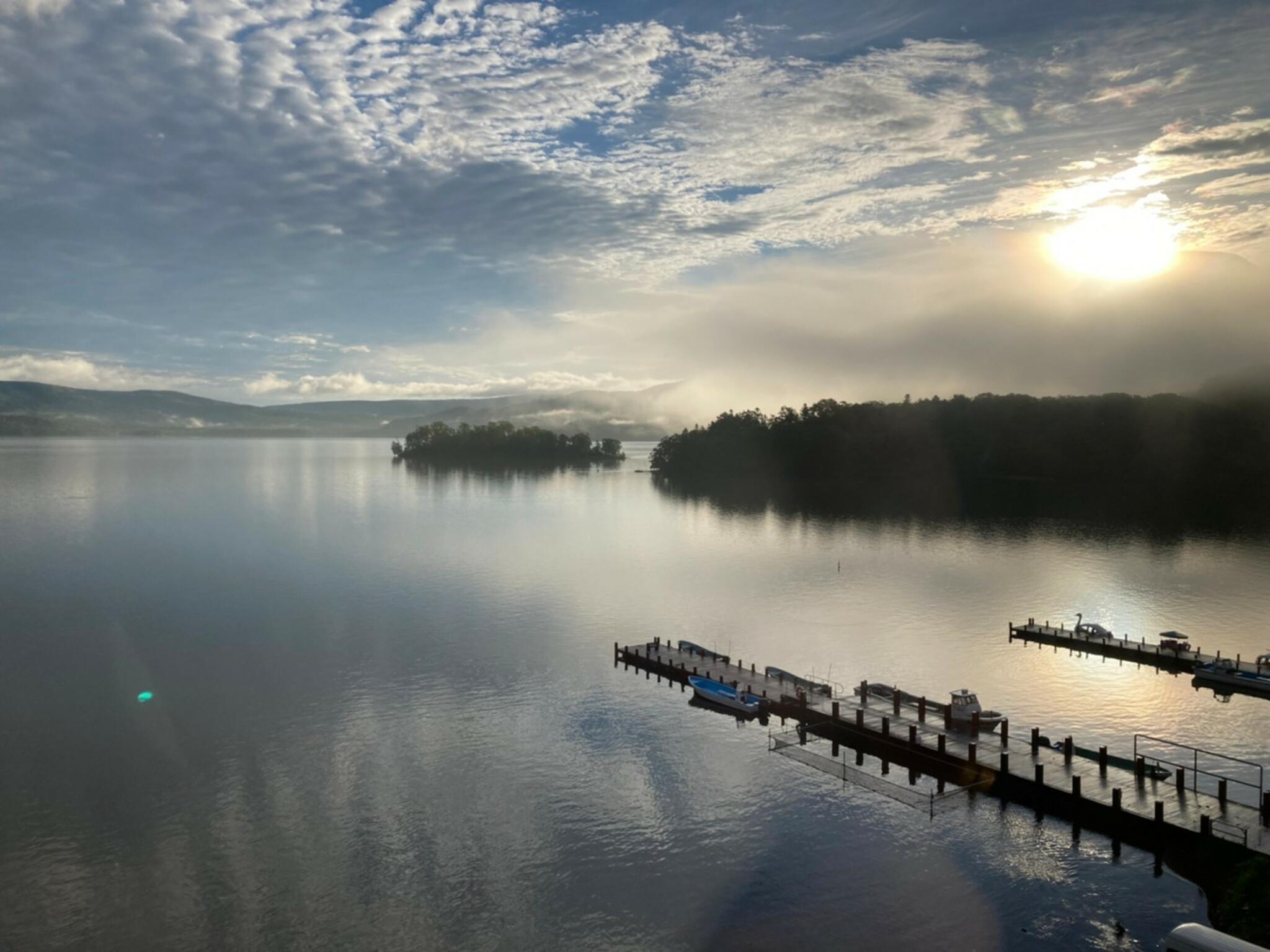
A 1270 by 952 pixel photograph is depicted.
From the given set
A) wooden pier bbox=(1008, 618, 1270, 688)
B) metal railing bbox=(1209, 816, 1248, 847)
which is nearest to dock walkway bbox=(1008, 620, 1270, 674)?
wooden pier bbox=(1008, 618, 1270, 688)

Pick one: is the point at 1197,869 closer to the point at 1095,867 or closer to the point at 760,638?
the point at 1095,867

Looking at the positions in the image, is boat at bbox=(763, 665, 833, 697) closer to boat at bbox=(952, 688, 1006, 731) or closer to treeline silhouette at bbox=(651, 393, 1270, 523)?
boat at bbox=(952, 688, 1006, 731)

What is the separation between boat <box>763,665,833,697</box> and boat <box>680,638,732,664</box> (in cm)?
249

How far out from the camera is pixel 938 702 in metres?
41.1

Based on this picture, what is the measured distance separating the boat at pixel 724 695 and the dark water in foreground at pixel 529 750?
1.34 m

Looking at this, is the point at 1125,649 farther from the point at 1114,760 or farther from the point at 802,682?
the point at 802,682

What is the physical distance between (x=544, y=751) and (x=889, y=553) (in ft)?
184

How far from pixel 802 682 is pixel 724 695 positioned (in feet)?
14.3

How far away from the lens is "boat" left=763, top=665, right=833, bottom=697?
42.5m

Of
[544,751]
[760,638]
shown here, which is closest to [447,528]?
[760,638]

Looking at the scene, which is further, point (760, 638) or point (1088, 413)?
point (1088, 413)

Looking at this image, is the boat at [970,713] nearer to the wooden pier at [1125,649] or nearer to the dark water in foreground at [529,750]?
the dark water in foreground at [529,750]

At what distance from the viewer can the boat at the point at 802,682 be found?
4250 centimetres

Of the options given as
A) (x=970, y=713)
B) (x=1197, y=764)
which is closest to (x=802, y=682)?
(x=970, y=713)
